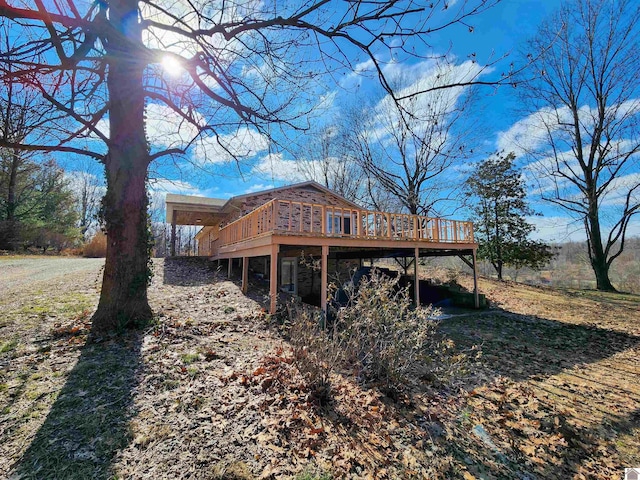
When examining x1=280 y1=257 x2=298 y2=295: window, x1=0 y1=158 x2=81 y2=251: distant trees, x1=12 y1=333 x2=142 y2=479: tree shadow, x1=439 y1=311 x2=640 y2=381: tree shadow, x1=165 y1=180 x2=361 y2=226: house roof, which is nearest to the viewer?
x1=12 y1=333 x2=142 y2=479: tree shadow

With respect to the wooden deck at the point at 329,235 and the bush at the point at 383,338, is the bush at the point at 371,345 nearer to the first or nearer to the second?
the bush at the point at 383,338

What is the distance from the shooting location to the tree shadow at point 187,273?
10273 millimetres

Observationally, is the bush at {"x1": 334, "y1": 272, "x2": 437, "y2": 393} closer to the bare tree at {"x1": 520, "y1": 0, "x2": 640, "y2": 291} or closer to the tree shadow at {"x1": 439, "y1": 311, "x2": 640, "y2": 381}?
the tree shadow at {"x1": 439, "y1": 311, "x2": 640, "y2": 381}

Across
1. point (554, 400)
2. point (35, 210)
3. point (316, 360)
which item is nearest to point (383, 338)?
point (316, 360)

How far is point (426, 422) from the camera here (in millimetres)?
3344

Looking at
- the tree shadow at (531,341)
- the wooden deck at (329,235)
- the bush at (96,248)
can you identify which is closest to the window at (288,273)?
the wooden deck at (329,235)

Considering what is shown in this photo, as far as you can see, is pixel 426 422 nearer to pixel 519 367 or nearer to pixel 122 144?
pixel 519 367

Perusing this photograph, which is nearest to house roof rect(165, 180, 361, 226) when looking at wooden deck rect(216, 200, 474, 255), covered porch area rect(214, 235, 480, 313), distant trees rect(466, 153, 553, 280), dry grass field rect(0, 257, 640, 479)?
wooden deck rect(216, 200, 474, 255)

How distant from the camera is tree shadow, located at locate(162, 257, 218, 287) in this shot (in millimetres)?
10273

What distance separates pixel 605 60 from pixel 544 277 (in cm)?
1348

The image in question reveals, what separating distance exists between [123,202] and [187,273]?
7.83m

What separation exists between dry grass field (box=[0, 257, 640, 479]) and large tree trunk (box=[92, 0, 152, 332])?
0.48 meters

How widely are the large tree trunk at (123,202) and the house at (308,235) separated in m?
2.73

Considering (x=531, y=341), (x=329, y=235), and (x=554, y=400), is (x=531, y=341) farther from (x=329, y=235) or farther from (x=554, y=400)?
(x=329, y=235)
